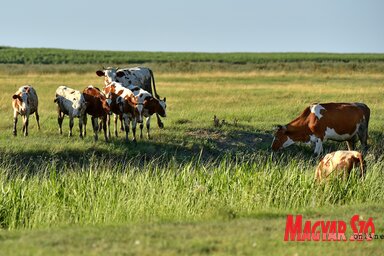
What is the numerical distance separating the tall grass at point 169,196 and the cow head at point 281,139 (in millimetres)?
5866

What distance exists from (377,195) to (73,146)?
29.9 feet

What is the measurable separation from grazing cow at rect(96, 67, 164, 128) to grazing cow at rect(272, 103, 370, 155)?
15.5 feet

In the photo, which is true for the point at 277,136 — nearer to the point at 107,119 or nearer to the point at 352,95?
the point at 107,119

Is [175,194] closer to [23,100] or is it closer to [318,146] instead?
[318,146]

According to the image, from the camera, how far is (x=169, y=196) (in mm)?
13953

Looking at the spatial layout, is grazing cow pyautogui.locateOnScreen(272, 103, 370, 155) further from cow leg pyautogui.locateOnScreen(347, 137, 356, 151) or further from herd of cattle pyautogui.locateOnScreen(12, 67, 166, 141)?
herd of cattle pyautogui.locateOnScreen(12, 67, 166, 141)

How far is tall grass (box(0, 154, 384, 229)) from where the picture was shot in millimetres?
12695

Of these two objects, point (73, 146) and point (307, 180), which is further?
point (73, 146)

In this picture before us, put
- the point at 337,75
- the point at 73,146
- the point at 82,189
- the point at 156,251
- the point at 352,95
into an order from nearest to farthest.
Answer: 1. the point at 156,251
2. the point at 82,189
3. the point at 73,146
4. the point at 352,95
5. the point at 337,75

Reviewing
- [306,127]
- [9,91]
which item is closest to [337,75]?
[9,91]

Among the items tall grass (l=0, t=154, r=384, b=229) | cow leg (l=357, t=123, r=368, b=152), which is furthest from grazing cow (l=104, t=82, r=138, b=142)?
tall grass (l=0, t=154, r=384, b=229)

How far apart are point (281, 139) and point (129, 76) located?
267 inches

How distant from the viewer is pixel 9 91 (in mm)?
35594
